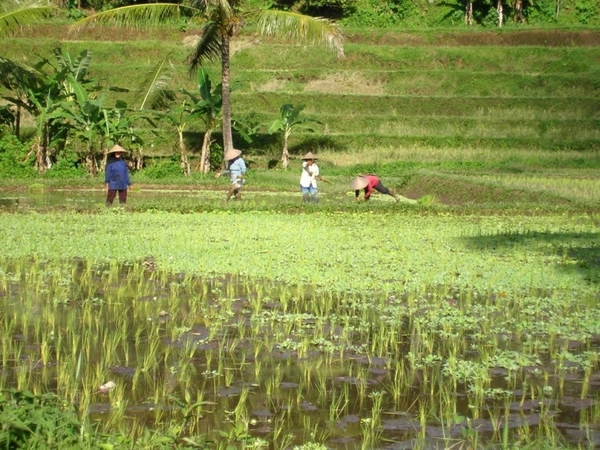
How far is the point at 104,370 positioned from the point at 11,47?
2563cm

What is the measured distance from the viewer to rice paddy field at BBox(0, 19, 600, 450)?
4.44m

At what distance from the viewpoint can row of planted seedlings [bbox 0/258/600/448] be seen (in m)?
4.43

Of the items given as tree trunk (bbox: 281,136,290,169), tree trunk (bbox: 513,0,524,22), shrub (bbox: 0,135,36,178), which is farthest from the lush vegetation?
tree trunk (bbox: 513,0,524,22)

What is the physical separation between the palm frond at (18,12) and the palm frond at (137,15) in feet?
2.11

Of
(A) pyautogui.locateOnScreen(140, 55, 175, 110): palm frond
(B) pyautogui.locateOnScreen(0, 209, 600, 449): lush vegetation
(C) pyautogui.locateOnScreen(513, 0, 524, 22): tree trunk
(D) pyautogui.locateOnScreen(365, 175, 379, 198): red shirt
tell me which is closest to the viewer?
(B) pyautogui.locateOnScreen(0, 209, 600, 449): lush vegetation

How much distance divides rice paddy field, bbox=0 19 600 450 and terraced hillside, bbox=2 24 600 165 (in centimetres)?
568

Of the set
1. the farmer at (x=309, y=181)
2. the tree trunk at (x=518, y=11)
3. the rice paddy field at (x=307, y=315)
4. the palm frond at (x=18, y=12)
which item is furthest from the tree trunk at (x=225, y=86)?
the tree trunk at (x=518, y=11)

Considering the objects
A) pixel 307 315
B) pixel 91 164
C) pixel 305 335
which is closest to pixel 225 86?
pixel 91 164

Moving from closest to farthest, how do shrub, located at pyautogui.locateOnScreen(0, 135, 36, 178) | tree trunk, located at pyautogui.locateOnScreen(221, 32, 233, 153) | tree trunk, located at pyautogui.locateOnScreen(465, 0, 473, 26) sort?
1. tree trunk, located at pyautogui.locateOnScreen(221, 32, 233, 153)
2. shrub, located at pyautogui.locateOnScreen(0, 135, 36, 178)
3. tree trunk, located at pyautogui.locateOnScreen(465, 0, 473, 26)

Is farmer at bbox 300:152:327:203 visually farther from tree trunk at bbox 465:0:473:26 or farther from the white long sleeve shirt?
tree trunk at bbox 465:0:473:26

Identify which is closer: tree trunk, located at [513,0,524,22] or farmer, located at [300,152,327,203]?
farmer, located at [300,152,327,203]

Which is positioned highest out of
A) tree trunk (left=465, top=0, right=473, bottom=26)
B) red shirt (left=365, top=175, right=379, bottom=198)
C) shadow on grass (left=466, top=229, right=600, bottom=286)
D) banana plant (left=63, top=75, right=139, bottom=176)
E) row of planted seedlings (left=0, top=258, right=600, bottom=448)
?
tree trunk (left=465, top=0, right=473, bottom=26)

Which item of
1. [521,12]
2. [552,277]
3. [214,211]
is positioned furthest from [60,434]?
[521,12]

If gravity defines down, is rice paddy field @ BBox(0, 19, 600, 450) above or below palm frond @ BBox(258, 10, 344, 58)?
below
